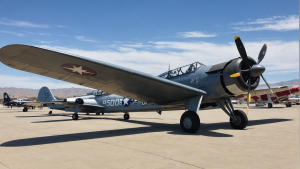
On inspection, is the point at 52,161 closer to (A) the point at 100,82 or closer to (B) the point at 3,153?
(B) the point at 3,153

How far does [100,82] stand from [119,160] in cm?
428

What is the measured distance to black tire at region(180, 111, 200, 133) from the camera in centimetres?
746

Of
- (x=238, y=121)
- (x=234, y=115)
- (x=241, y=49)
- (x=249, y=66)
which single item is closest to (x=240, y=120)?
(x=238, y=121)

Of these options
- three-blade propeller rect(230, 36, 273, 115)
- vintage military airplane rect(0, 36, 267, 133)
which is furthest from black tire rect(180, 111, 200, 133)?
three-blade propeller rect(230, 36, 273, 115)

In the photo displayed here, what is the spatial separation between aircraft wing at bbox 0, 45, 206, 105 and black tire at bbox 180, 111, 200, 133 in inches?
36.0

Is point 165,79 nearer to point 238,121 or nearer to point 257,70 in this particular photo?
point 257,70

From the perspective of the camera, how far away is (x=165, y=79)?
295 inches

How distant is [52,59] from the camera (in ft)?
19.3

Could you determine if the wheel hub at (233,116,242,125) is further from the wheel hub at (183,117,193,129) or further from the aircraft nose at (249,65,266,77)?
the wheel hub at (183,117,193,129)

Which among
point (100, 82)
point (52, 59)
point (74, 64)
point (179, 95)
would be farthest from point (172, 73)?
point (52, 59)

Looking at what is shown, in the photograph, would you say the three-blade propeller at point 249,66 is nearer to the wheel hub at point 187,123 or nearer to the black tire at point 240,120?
the black tire at point 240,120

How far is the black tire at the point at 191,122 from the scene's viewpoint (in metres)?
7.46

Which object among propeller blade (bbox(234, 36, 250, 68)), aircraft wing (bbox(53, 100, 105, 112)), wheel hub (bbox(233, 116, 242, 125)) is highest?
propeller blade (bbox(234, 36, 250, 68))

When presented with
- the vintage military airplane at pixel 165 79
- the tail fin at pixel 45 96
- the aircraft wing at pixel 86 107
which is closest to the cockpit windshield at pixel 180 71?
the vintage military airplane at pixel 165 79
